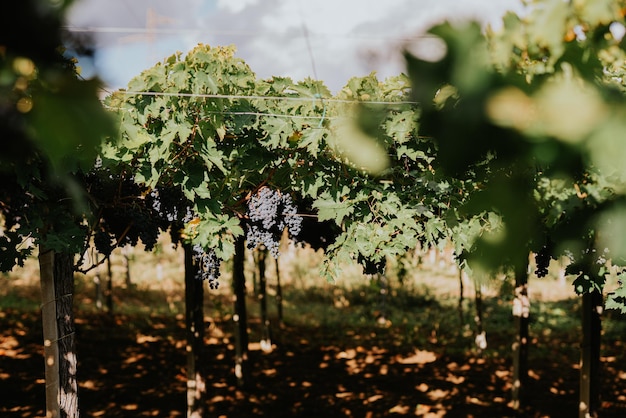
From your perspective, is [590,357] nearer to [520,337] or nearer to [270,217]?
[520,337]

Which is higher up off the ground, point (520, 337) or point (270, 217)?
point (270, 217)

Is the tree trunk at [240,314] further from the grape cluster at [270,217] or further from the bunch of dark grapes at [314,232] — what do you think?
the grape cluster at [270,217]

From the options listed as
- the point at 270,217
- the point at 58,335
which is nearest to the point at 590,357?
the point at 270,217

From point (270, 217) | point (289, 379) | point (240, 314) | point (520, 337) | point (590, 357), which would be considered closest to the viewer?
point (270, 217)

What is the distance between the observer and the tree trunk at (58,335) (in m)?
4.78

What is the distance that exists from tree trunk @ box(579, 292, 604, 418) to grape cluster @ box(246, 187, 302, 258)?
4.36 m

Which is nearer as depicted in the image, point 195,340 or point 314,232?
point 314,232

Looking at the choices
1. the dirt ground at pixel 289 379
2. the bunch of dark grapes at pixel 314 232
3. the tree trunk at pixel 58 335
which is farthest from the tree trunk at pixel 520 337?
the tree trunk at pixel 58 335

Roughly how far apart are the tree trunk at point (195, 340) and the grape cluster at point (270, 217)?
2.30 metres

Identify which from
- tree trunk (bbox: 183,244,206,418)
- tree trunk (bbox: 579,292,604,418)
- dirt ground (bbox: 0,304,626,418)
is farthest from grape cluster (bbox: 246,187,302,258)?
dirt ground (bbox: 0,304,626,418)

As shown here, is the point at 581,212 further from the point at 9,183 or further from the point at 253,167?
the point at 9,183

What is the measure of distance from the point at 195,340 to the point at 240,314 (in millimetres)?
2559

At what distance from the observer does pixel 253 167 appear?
4.42 metres

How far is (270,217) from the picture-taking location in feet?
15.6
